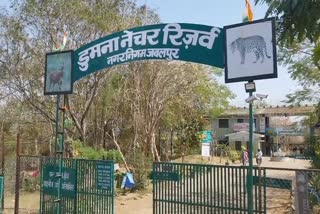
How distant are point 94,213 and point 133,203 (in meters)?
6.16

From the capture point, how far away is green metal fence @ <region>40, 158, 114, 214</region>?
8.73m

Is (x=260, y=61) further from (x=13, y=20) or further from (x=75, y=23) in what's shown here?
(x=13, y=20)

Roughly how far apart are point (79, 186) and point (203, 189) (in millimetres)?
3134

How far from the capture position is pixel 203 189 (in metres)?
7.46

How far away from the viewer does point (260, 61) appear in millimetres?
6754

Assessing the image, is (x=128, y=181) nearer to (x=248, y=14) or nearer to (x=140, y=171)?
(x=140, y=171)

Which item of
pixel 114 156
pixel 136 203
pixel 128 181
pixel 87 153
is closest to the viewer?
pixel 136 203

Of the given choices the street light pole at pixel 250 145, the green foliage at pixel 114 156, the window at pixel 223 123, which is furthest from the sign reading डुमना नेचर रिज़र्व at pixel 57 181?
the window at pixel 223 123

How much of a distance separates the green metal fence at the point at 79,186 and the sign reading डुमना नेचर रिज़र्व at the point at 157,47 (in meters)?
2.09

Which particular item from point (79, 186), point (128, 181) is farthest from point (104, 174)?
point (128, 181)

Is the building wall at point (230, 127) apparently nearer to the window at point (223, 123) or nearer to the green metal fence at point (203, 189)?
the window at point (223, 123)

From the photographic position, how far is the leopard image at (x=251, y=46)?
674 centimetres

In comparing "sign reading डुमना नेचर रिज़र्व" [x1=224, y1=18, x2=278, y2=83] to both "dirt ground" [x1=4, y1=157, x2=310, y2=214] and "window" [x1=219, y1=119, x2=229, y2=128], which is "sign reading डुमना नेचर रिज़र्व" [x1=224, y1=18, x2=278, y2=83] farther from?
"window" [x1=219, y1=119, x2=229, y2=128]

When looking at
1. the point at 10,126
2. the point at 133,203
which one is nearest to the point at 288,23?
the point at 133,203
